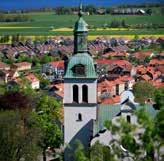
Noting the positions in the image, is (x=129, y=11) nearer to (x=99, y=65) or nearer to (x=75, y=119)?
(x=99, y=65)

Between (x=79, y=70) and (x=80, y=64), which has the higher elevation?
(x=80, y=64)

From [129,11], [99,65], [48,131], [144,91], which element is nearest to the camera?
[48,131]

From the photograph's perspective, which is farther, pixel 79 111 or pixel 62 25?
pixel 62 25

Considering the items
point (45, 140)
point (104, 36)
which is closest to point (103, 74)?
point (45, 140)

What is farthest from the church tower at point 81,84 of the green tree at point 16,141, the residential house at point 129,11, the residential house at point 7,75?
the residential house at point 129,11

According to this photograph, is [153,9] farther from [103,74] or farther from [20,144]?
[20,144]

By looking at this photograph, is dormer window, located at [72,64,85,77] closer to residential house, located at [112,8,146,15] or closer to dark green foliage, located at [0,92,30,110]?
dark green foliage, located at [0,92,30,110]

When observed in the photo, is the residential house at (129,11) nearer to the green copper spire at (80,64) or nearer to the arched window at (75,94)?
the green copper spire at (80,64)

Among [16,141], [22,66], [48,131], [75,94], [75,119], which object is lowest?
[16,141]

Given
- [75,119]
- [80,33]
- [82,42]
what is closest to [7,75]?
[75,119]
